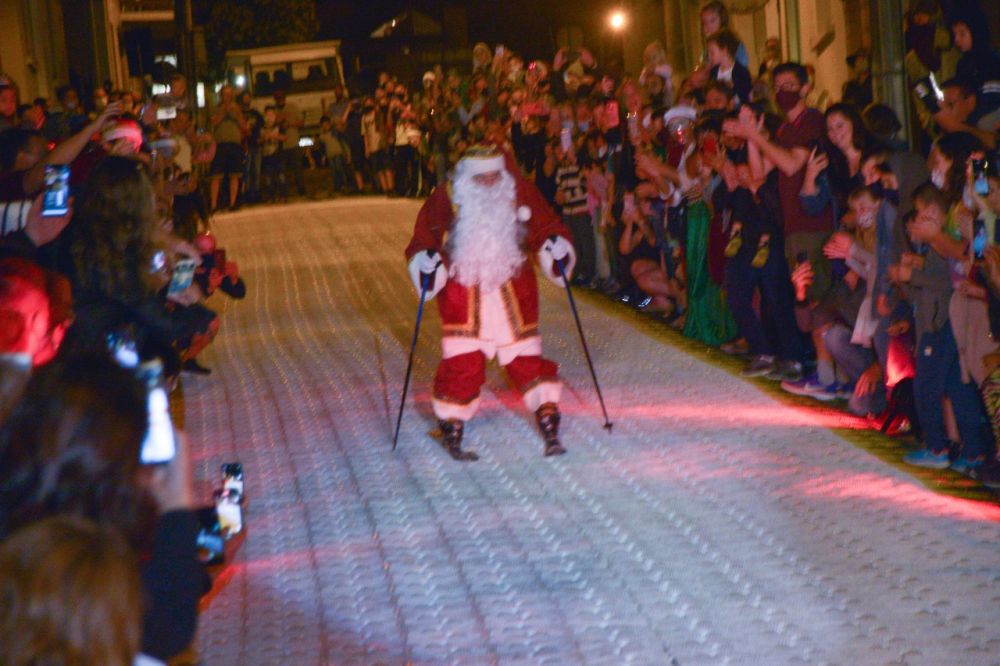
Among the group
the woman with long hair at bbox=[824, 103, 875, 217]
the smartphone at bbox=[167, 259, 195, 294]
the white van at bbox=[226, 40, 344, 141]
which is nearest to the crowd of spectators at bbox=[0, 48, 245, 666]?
the smartphone at bbox=[167, 259, 195, 294]

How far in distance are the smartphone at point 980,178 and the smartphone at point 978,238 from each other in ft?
0.44

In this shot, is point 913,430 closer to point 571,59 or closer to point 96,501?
point 96,501

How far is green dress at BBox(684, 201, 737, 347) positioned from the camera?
439 inches

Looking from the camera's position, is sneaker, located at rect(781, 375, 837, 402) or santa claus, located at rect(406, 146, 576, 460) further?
sneaker, located at rect(781, 375, 837, 402)

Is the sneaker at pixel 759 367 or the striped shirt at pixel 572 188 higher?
the striped shirt at pixel 572 188

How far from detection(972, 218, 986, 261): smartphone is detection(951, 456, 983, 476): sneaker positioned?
1032mm

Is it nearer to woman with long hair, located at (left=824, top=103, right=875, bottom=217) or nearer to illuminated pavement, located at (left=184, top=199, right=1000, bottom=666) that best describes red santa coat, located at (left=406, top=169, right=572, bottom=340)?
illuminated pavement, located at (left=184, top=199, right=1000, bottom=666)

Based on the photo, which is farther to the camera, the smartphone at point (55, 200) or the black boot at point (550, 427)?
the black boot at point (550, 427)

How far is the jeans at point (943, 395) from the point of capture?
7223mm

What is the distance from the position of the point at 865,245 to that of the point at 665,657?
401 cm

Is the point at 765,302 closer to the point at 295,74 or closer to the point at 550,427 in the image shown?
the point at 550,427

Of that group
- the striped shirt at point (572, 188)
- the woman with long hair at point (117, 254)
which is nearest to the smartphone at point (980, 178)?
the woman with long hair at point (117, 254)

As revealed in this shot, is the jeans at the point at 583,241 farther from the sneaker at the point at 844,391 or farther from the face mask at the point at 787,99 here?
the sneaker at the point at 844,391

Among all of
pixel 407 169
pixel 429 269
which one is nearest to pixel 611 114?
pixel 429 269
